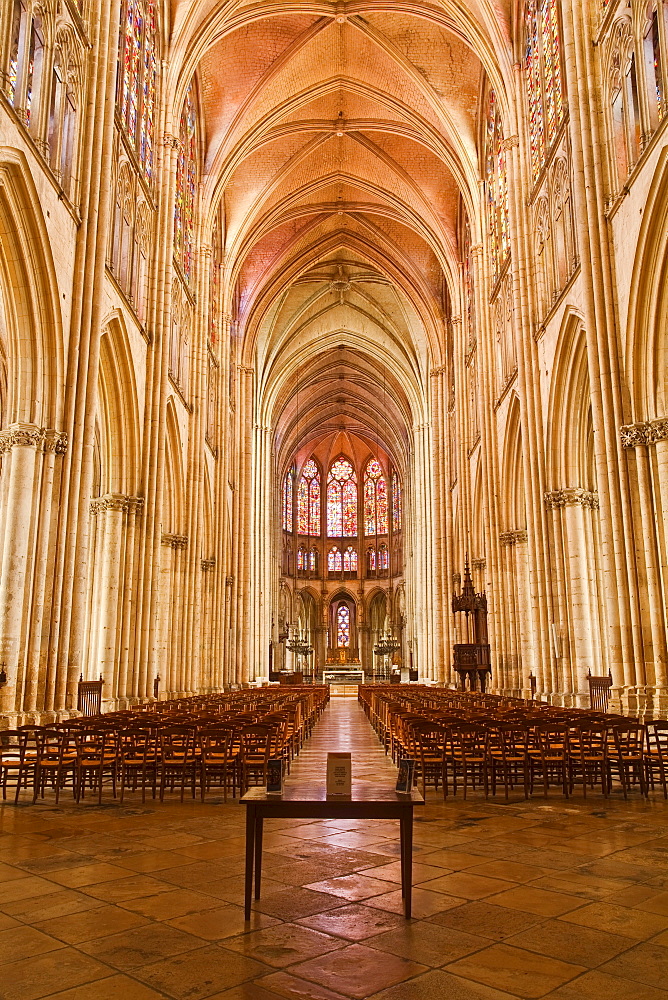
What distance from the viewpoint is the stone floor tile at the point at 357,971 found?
11.7 feet

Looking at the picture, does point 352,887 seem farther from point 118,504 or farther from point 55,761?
point 118,504

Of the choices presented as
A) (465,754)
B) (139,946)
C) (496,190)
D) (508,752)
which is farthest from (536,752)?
(496,190)

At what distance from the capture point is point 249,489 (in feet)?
141

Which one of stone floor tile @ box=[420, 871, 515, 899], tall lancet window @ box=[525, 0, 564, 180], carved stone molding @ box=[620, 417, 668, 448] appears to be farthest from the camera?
tall lancet window @ box=[525, 0, 564, 180]

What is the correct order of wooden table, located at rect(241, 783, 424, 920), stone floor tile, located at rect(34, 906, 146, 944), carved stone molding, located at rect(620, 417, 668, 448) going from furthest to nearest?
carved stone molding, located at rect(620, 417, 668, 448) < wooden table, located at rect(241, 783, 424, 920) < stone floor tile, located at rect(34, 906, 146, 944)

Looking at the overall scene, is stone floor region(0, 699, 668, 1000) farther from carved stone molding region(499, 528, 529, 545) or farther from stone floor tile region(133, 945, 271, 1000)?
carved stone molding region(499, 528, 529, 545)

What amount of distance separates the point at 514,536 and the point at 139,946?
23190 mm

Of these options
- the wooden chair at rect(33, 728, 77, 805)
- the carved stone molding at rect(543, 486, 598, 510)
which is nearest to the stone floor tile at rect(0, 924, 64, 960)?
the wooden chair at rect(33, 728, 77, 805)

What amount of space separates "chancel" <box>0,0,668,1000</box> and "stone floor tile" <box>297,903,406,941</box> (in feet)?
0.10

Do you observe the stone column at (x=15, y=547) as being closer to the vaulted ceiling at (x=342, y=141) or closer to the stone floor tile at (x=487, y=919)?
the stone floor tile at (x=487, y=919)

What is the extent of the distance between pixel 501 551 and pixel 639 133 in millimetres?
14757

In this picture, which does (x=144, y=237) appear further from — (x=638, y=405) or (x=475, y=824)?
(x=475, y=824)

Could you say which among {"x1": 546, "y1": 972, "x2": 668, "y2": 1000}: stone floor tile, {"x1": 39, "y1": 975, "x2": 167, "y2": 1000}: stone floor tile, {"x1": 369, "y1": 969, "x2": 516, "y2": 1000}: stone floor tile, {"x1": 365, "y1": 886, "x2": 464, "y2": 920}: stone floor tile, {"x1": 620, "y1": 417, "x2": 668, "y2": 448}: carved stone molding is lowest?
{"x1": 546, "y1": 972, "x2": 668, "y2": 1000}: stone floor tile

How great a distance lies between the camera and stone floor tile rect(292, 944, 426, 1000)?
3578mm
